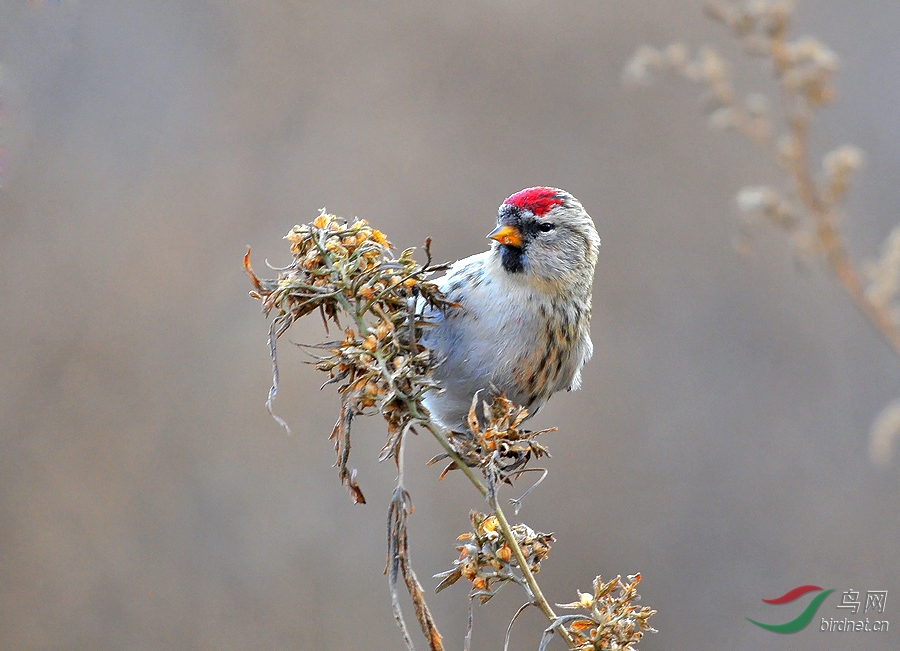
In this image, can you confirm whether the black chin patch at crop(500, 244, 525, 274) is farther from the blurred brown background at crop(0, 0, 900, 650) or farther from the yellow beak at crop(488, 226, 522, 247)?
the blurred brown background at crop(0, 0, 900, 650)

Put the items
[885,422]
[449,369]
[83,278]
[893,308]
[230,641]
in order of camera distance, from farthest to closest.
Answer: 1. [83,278]
2. [230,641]
3. [449,369]
4. [893,308]
5. [885,422]

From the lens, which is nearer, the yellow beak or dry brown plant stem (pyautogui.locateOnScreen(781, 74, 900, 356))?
dry brown plant stem (pyautogui.locateOnScreen(781, 74, 900, 356))

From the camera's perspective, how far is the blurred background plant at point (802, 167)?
1.16 metres

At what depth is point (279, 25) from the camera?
4.64m

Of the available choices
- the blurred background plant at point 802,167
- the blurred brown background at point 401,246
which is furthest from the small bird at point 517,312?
the blurred brown background at point 401,246

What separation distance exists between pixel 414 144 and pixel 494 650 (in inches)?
95.0

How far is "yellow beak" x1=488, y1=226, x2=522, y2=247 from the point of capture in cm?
197

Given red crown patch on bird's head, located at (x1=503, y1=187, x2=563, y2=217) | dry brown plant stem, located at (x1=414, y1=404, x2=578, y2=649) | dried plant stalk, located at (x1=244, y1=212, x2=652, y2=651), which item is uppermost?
red crown patch on bird's head, located at (x1=503, y1=187, x2=563, y2=217)

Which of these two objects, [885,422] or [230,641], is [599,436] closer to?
[230,641]

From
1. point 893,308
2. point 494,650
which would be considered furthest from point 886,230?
point 893,308

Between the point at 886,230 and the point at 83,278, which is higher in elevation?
the point at 83,278

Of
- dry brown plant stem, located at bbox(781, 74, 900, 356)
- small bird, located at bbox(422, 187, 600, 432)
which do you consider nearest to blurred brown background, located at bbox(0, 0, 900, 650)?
small bird, located at bbox(422, 187, 600, 432)

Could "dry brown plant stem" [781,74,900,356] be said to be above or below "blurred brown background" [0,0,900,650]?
below

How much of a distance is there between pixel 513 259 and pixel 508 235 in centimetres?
6
